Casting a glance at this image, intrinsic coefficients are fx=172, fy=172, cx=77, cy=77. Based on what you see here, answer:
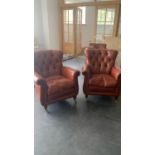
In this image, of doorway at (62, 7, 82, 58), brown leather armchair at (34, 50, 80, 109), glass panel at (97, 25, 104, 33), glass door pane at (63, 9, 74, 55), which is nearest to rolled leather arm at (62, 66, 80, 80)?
brown leather armchair at (34, 50, 80, 109)

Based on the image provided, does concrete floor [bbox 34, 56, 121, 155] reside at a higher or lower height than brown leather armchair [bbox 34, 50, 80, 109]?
lower

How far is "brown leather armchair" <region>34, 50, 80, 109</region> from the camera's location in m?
A: 2.79

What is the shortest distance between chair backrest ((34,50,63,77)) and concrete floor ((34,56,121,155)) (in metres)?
0.62

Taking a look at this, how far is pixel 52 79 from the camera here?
3152 millimetres

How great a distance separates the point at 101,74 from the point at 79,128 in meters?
1.41

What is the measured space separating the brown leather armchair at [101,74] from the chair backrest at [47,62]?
0.53 meters

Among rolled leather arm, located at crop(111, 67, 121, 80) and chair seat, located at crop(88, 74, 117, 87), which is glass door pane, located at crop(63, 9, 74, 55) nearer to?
rolled leather arm, located at crop(111, 67, 121, 80)

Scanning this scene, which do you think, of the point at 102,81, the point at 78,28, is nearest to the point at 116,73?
the point at 102,81

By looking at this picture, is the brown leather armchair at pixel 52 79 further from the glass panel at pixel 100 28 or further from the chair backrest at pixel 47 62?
the glass panel at pixel 100 28

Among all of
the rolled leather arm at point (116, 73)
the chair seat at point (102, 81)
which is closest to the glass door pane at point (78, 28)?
the rolled leather arm at point (116, 73)

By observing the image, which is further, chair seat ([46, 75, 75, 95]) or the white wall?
the white wall
